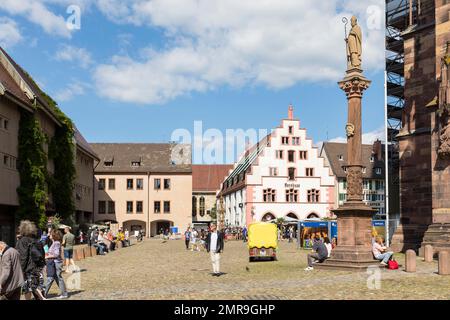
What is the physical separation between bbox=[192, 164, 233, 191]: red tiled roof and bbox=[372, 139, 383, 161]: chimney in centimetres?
3439

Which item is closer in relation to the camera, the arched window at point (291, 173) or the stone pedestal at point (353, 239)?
the stone pedestal at point (353, 239)

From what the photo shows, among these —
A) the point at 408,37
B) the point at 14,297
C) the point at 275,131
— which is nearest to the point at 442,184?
the point at 408,37

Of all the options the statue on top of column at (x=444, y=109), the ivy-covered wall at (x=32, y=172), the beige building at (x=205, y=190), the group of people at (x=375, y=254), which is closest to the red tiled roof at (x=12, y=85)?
the ivy-covered wall at (x=32, y=172)

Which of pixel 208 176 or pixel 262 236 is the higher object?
pixel 208 176

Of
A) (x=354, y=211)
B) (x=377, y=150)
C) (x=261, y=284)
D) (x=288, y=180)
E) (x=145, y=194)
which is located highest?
(x=377, y=150)

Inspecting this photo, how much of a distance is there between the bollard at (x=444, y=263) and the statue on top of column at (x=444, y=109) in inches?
260

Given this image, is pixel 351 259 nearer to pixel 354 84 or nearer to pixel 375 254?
pixel 375 254

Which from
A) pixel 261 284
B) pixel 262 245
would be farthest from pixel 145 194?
pixel 261 284

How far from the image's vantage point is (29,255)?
11.9 meters

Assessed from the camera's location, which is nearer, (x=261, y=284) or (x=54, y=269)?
(x=54, y=269)

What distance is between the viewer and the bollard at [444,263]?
17.2 metres

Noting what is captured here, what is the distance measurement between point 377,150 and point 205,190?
Result: 124 feet

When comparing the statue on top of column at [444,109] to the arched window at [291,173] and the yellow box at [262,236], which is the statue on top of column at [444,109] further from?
the arched window at [291,173]

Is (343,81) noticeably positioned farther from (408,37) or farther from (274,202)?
(274,202)
